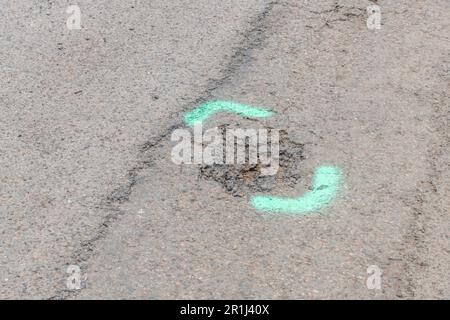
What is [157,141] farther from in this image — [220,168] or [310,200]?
[310,200]

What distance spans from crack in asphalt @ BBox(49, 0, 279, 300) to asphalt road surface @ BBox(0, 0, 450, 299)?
0.4 inches

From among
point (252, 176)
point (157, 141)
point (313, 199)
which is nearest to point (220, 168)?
point (252, 176)

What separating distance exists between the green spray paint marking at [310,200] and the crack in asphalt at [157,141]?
68cm

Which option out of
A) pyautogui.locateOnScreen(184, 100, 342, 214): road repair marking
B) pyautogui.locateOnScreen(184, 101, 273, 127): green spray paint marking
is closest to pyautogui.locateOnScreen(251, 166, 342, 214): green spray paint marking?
pyautogui.locateOnScreen(184, 100, 342, 214): road repair marking

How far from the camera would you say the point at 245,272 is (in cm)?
350

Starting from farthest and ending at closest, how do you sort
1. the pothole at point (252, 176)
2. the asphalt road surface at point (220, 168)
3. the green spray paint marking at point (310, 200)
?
the pothole at point (252, 176) → the green spray paint marking at point (310, 200) → the asphalt road surface at point (220, 168)

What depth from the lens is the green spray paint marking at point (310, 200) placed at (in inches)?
151

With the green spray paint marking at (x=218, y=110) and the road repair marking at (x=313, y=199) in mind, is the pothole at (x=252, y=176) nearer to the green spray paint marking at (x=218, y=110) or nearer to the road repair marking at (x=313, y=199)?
the road repair marking at (x=313, y=199)

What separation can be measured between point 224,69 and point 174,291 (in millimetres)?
1806

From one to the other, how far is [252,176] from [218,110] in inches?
23.4

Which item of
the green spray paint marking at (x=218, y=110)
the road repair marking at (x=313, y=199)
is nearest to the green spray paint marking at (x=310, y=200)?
the road repair marking at (x=313, y=199)
